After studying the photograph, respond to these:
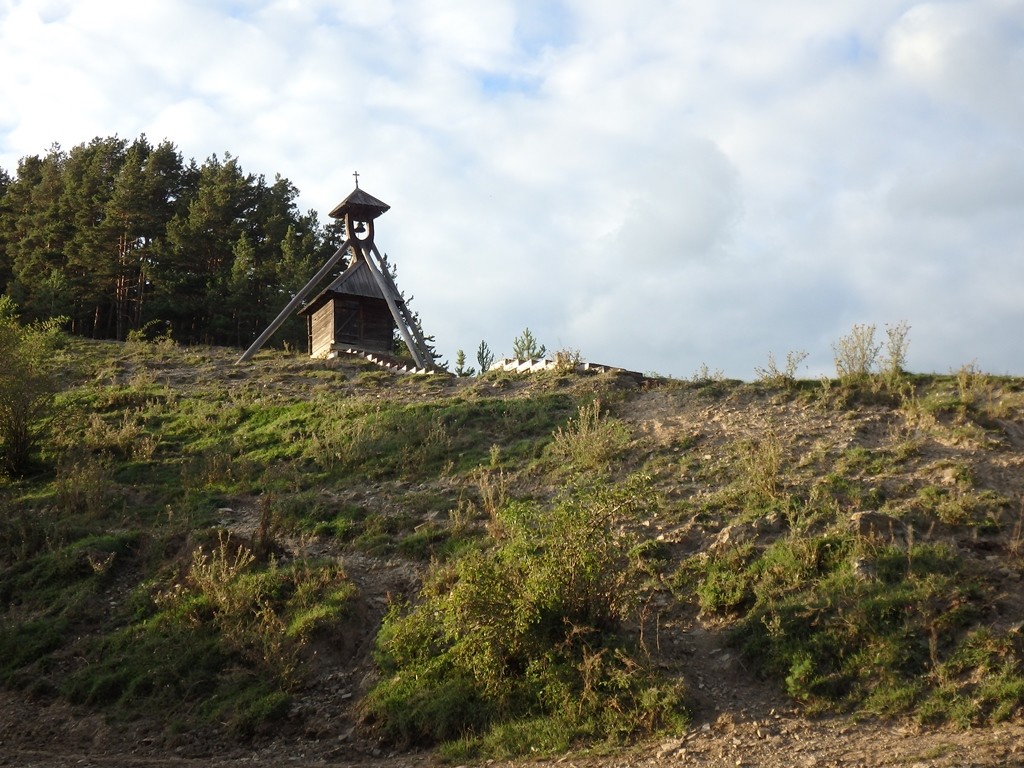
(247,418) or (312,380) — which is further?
(312,380)

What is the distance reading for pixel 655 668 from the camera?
9922 mm

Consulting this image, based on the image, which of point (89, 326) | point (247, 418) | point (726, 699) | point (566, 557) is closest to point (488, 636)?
point (566, 557)

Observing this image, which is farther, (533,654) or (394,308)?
(394,308)

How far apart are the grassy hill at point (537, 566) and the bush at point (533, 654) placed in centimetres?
3

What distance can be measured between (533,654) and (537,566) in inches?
34.3

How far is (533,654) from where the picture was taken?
10156 millimetres

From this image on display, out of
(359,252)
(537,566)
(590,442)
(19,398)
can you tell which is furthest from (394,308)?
(537,566)

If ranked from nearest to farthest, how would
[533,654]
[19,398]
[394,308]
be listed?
[533,654] < [19,398] < [394,308]

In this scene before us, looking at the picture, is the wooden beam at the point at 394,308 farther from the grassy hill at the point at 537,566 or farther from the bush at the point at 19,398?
the bush at the point at 19,398

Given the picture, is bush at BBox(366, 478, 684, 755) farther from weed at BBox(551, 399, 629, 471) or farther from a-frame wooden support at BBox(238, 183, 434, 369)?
a-frame wooden support at BBox(238, 183, 434, 369)

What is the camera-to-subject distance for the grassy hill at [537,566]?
9.84m

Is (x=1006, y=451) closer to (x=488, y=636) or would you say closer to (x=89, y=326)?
(x=488, y=636)

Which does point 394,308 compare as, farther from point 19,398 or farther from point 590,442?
point 590,442

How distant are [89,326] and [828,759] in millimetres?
40629
